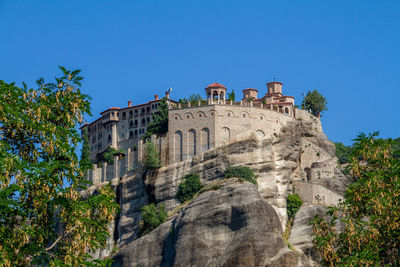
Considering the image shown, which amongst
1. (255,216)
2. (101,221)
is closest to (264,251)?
(255,216)

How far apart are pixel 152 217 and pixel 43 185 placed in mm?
50500

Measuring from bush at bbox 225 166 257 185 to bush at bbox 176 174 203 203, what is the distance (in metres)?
3.72

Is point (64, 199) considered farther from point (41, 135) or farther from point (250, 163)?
point (250, 163)

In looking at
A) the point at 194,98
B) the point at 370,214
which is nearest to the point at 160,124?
the point at 194,98

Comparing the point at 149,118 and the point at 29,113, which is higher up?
the point at 149,118

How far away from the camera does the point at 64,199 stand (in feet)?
85.9

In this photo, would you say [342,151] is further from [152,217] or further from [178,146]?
[152,217]

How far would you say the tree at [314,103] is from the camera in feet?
336

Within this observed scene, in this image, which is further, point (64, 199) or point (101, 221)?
point (101, 221)

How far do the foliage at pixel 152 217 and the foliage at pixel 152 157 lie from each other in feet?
16.7

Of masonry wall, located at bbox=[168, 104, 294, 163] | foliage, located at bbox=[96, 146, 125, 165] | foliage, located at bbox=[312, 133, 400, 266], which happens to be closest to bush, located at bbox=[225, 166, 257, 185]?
masonry wall, located at bbox=[168, 104, 294, 163]

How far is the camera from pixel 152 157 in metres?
81.9

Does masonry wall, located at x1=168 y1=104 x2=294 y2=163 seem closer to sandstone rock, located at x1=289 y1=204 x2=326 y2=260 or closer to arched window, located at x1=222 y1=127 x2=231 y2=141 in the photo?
arched window, located at x1=222 y1=127 x2=231 y2=141

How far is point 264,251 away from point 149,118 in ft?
140
